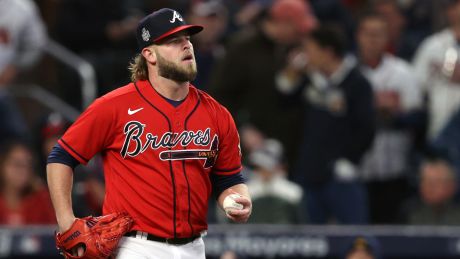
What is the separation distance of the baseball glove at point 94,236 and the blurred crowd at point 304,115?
134 inches

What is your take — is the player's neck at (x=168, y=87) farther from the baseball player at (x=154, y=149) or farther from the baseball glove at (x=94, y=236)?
the baseball glove at (x=94, y=236)

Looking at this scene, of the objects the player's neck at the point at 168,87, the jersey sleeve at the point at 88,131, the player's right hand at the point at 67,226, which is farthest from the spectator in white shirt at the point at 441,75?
the player's right hand at the point at 67,226

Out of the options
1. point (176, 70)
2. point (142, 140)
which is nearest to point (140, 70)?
point (176, 70)

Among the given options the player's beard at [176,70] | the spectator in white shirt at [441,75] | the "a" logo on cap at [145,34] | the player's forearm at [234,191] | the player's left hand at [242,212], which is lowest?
the player's left hand at [242,212]

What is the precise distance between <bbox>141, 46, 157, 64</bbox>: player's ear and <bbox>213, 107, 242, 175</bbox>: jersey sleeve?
0.41 meters

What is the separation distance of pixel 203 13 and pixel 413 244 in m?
3.14

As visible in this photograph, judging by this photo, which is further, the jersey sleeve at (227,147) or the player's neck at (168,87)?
the jersey sleeve at (227,147)

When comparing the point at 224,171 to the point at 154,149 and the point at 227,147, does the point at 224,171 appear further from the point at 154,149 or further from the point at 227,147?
the point at 154,149

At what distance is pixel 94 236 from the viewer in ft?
15.8

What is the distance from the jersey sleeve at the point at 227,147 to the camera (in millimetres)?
5125

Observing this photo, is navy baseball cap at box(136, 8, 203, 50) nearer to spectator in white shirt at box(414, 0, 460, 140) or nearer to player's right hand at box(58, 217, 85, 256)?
player's right hand at box(58, 217, 85, 256)

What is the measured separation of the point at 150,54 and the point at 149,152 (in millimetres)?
439

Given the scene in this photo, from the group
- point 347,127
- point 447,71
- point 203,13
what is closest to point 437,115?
point 447,71

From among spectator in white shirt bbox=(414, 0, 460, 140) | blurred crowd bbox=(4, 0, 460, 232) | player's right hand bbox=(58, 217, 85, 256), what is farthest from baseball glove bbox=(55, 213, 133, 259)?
spectator in white shirt bbox=(414, 0, 460, 140)
